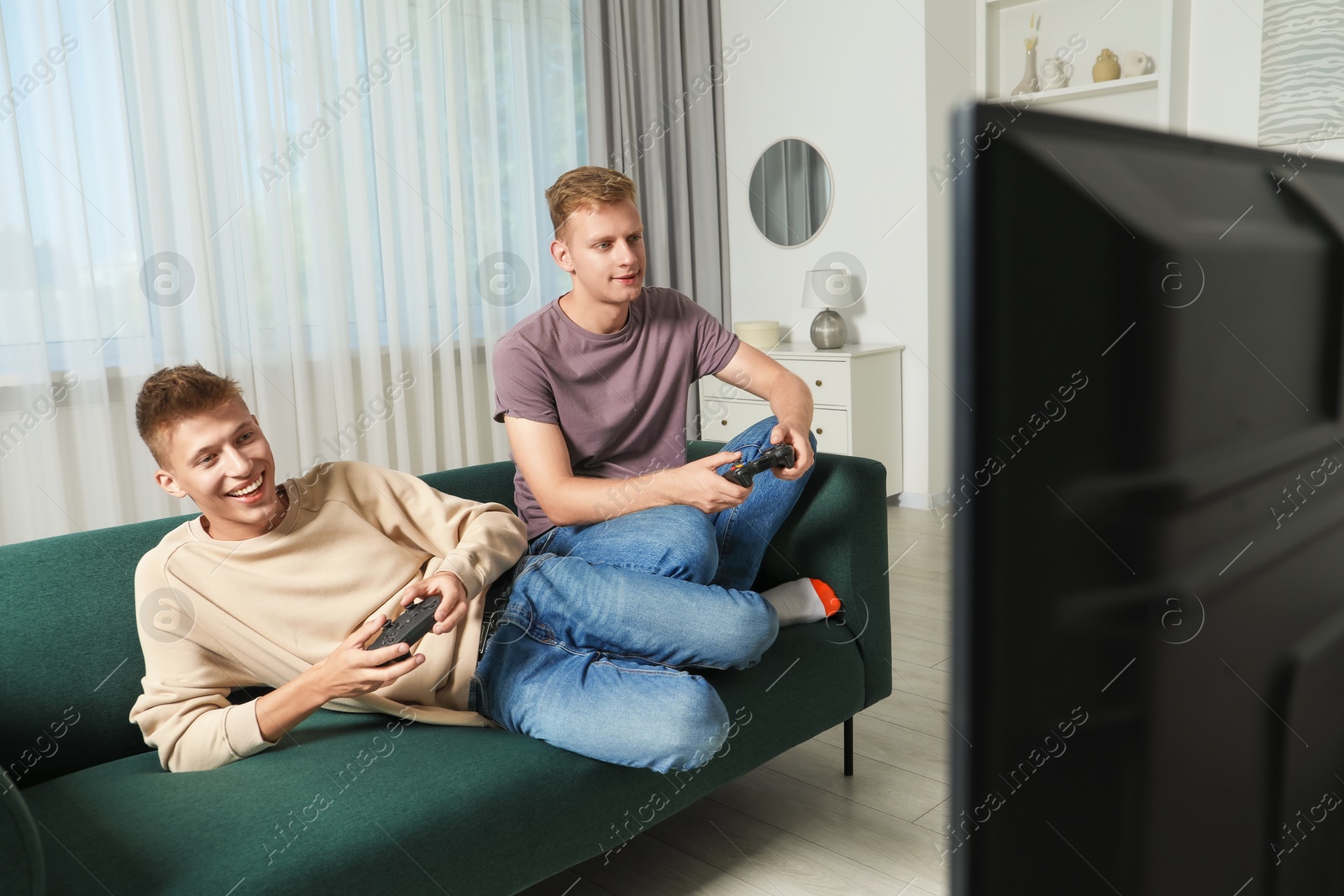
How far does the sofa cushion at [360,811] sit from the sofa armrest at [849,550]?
35 cm

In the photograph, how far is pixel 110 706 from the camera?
1386 mm

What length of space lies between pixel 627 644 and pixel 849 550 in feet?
1.73

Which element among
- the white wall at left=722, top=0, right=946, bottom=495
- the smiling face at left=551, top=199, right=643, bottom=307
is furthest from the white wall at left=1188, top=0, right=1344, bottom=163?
the smiling face at left=551, top=199, right=643, bottom=307

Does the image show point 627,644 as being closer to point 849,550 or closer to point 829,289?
point 849,550

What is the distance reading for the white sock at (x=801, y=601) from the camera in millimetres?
1747

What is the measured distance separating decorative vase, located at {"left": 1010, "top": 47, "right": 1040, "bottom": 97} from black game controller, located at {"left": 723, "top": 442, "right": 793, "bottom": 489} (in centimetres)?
283

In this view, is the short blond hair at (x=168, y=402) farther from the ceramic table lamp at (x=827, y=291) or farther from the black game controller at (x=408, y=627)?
the ceramic table lamp at (x=827, y=291)

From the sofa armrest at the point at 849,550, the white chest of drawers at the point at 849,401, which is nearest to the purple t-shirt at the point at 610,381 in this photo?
the sofa armrest at the point at 849,550

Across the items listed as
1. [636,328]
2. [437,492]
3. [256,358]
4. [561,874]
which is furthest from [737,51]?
[561,874]

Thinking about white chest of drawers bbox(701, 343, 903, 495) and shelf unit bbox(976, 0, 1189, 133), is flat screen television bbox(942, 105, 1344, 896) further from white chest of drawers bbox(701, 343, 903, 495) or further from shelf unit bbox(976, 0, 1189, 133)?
shelf unit bbox(976, 0, 1189, 133)

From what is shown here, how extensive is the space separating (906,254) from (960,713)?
156 inches

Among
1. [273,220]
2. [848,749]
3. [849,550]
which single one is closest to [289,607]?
[849,550]

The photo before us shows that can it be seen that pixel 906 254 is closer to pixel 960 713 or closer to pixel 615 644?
pixel 615 644

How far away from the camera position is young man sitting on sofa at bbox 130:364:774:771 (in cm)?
130
